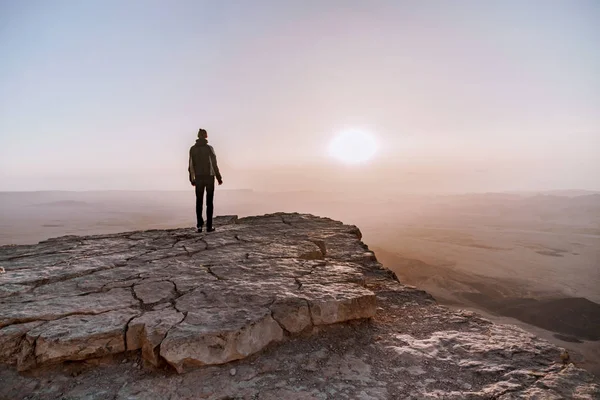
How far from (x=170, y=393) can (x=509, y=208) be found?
10453cm

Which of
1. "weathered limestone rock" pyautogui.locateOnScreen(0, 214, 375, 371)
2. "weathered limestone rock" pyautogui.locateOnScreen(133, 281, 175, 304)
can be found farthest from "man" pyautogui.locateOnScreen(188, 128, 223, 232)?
"weathered limestone rock" pyautogui.locateOnScreen(133, 281, 175, 304)

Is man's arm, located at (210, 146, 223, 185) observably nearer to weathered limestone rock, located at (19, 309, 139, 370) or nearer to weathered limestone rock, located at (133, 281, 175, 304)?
weathered limestone rock, located at (133, 281, 175, 304)

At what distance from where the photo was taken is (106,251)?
16.2ft

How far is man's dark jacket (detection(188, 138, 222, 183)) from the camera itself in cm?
570

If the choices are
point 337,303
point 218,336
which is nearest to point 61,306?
point 218,336

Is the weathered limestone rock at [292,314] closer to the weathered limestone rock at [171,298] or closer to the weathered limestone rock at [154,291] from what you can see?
the weathered limestone rock at [171,298]

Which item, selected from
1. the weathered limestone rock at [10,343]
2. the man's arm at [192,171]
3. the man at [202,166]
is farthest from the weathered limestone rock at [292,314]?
the man's arm at [192,171]

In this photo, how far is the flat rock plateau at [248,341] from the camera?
2.21 meters

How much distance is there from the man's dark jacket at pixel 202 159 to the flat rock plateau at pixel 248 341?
88.2 inches

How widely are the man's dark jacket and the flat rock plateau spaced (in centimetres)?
224

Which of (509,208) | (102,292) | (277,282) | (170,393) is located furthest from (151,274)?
(509,208)

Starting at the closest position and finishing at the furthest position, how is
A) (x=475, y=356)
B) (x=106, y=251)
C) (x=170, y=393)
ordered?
(x=170, y=393) → (x=475, y=356) → (x=106, y=251)

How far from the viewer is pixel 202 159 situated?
18.7ft

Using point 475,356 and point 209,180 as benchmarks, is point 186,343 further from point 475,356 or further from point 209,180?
point 209,180
